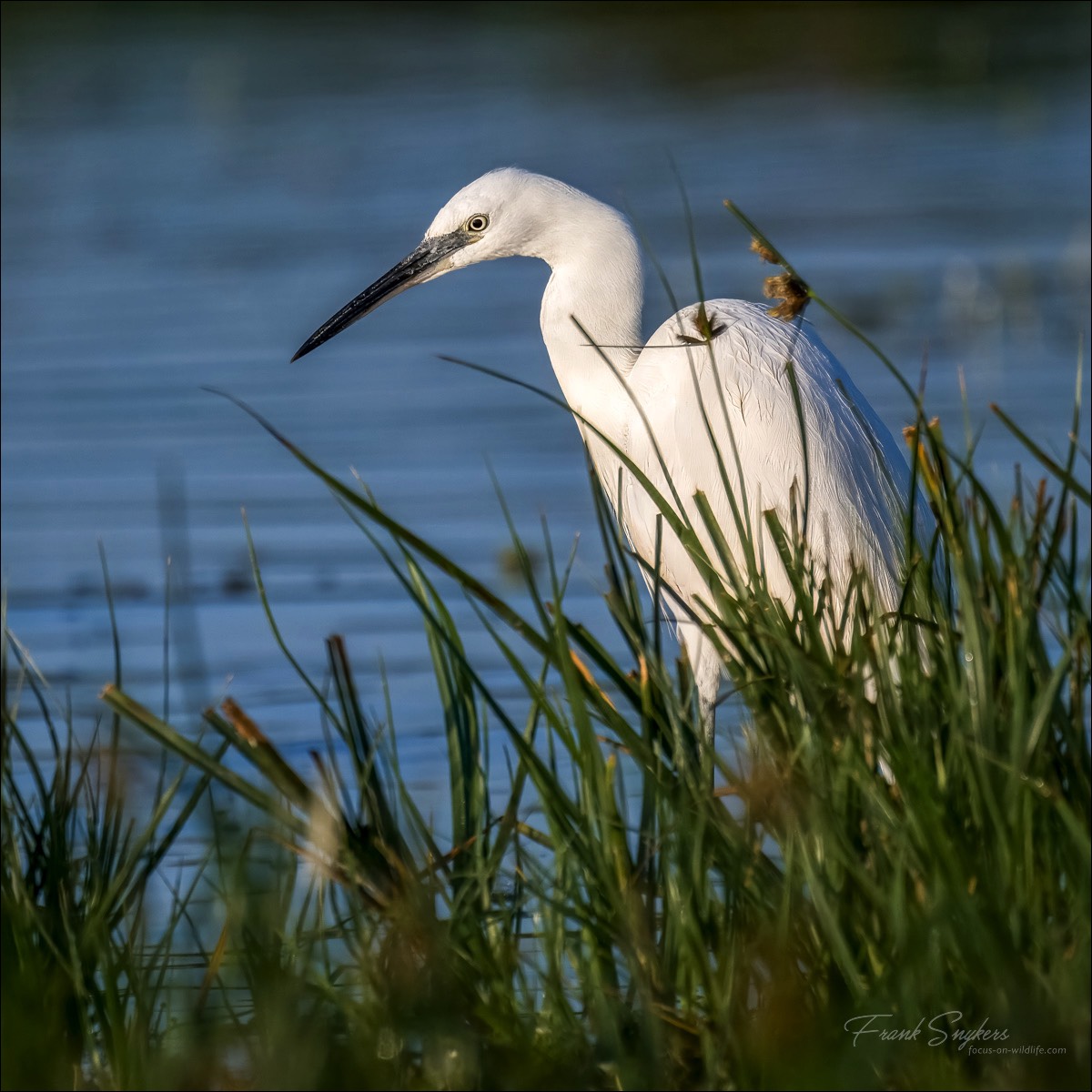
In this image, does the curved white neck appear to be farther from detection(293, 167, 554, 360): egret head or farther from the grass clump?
the grass clump

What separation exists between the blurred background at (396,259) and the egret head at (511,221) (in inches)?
13.7

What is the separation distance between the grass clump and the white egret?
122cm

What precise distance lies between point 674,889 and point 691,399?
164 centimetres

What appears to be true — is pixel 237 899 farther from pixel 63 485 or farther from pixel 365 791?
pixel 63 485

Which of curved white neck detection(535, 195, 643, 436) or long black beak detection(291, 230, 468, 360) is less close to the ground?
long black beak detection(291, 230, 468, 360)

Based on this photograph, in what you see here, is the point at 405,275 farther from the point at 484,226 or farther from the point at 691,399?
the point at 691,399

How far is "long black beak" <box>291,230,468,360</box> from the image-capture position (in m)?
4.24

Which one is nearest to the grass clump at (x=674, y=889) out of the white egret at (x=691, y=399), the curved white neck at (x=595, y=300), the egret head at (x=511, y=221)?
the white egret at (x=691, y=399)

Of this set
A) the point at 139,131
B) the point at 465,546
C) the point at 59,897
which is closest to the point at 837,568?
the point at 59,897

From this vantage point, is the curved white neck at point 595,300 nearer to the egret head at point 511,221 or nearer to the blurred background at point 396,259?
the egret head at point 511,221

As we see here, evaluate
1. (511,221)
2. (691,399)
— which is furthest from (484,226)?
(691,399)

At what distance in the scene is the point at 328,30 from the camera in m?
20.7

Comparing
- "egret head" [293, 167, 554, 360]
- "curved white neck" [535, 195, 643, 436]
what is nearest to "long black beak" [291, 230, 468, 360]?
"egret head" [293, 167, 554, 360]

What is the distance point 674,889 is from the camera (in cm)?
235
